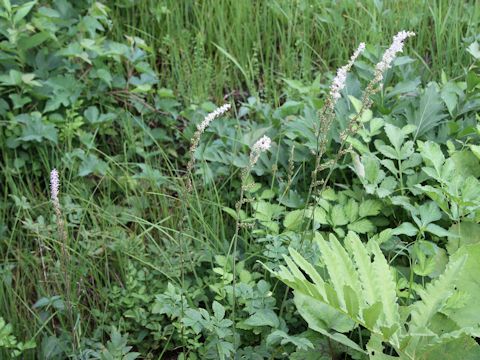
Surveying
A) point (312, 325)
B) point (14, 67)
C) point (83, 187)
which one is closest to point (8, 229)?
point (83, 187)

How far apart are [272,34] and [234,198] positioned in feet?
3.59

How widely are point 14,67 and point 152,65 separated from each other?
65 centimetres

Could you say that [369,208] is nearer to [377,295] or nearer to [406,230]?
[406,230]

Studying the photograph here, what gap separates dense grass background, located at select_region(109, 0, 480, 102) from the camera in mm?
3008

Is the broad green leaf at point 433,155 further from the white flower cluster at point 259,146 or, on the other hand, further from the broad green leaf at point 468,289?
the white flower cluster at point 259,146

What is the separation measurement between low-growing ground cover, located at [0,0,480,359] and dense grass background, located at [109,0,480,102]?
0.02 m

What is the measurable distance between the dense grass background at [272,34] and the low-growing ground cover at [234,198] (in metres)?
0.02

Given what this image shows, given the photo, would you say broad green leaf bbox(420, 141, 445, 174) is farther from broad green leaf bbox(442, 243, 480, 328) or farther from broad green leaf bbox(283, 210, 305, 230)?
broad green leaf bbox(283, 210, 305, 230)

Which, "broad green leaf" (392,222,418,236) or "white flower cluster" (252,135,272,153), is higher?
"white flower cluster" (252,135,272,153)

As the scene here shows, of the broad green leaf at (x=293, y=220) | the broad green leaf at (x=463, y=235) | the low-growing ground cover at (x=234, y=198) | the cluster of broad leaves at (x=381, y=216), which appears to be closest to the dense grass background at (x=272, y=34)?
the low-growing ground cover at (x=234, y=198)

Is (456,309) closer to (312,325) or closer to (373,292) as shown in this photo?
(373,292)

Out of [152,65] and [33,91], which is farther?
[152,65]

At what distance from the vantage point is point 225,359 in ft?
6.33

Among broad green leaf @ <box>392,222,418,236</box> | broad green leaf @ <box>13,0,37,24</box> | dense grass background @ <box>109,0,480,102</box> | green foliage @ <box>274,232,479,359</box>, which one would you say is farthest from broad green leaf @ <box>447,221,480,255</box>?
broad green leaf @ <box>13,0,37,24</box>
